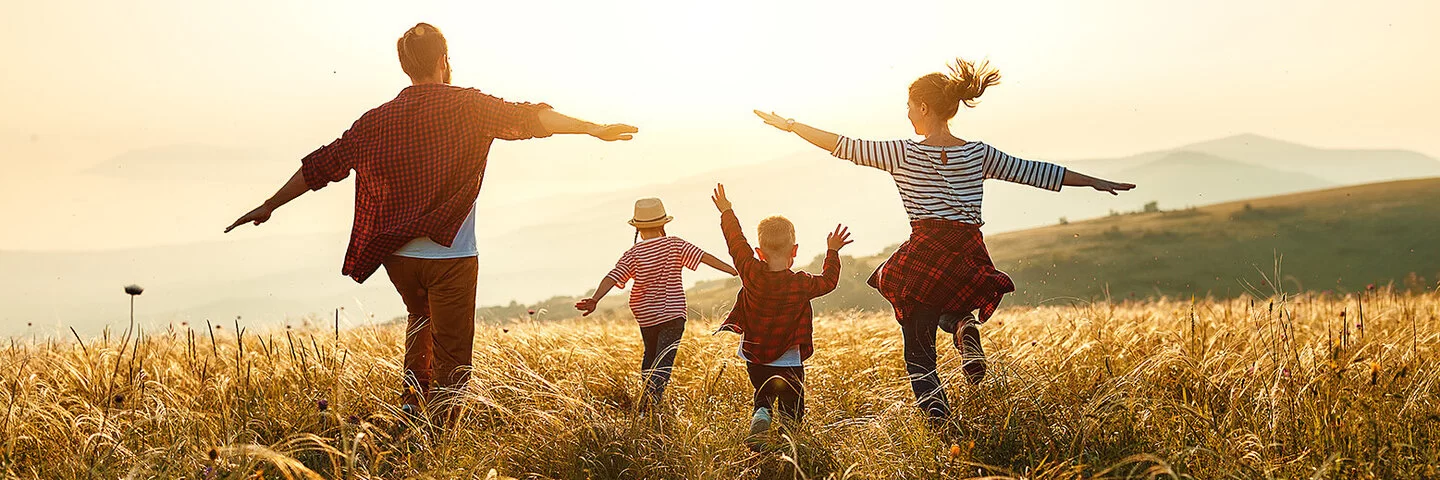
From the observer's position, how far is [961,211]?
5.21 m

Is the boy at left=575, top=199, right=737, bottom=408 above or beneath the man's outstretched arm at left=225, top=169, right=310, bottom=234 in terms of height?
beneath

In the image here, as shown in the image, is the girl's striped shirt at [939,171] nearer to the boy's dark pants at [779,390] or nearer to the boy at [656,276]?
the boy's dark pants at [779,390]

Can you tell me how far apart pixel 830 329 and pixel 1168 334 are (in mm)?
2784

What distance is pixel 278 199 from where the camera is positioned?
5.62 metres

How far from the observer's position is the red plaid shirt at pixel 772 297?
530 cm

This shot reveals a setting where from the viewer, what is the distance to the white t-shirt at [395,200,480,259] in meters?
5.28

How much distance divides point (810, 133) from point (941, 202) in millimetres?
728

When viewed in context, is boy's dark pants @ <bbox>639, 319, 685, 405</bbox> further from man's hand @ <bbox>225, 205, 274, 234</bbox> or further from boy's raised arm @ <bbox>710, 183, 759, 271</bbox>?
man's hand @ <bbox>225, 205, 274, 234</bbox>

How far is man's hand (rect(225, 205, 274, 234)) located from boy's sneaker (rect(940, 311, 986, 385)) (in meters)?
3.56

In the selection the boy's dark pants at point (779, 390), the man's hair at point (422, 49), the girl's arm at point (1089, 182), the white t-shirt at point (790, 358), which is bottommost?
the boy's dark pants at point (779, 390)

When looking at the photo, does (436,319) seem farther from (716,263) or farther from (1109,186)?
(1109,186)

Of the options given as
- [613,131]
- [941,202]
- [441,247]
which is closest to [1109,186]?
[941,202]

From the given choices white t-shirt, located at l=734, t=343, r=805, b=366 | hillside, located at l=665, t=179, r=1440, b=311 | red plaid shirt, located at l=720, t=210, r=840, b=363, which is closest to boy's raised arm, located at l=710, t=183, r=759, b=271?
red plaid shirt, located at l=720, t=210, r=840, b=363

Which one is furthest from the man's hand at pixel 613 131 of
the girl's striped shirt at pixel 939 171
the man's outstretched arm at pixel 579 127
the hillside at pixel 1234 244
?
the hillside at pixel 1234 244
